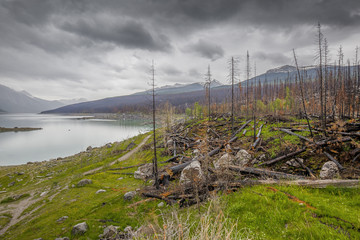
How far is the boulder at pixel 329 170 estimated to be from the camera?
29.3 feet

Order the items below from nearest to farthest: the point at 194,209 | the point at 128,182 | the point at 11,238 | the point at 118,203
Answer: the point at 194,209
the point at 11,238
the point at 118,203
the point at 128,182

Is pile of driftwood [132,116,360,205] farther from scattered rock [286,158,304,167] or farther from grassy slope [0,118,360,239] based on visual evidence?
grassy slope [0,118,360,239]

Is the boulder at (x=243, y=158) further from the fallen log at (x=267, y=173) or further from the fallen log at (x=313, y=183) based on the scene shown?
the fallen log at (x=313, y=183)

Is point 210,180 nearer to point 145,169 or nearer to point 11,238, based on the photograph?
point 145,169

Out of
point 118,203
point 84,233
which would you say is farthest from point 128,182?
point 84,233

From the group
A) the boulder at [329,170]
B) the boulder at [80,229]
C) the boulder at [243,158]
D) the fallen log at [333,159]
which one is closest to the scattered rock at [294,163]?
the fallen log at [333,159]

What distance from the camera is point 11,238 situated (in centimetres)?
1180

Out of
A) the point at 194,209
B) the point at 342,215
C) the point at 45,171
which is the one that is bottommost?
the point at 45,171

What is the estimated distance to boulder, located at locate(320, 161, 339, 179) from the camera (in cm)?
893

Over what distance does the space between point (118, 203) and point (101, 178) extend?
39.0ft

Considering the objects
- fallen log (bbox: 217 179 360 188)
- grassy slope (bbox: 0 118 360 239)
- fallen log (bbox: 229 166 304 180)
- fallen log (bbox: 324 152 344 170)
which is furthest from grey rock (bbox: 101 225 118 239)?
fallen log (bbox: 324 152 344 170)

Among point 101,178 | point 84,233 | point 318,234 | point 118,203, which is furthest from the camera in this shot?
point 101,178

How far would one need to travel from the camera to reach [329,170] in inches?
359

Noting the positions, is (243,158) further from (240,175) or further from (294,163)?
(240,175)
